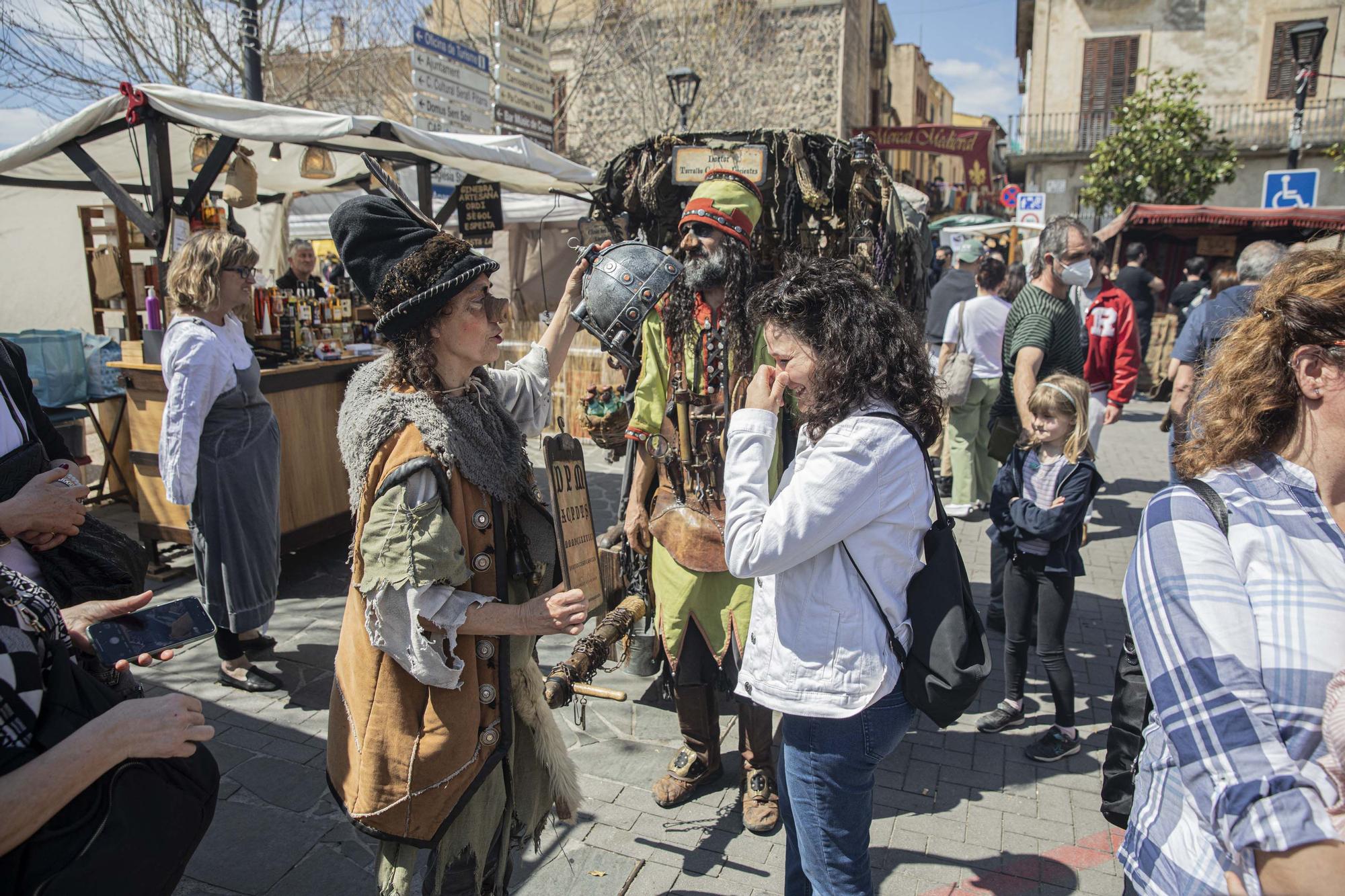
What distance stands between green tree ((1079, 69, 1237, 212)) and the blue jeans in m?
17.7

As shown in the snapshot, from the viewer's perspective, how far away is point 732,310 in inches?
112

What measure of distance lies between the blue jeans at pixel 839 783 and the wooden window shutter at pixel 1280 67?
2652 cm

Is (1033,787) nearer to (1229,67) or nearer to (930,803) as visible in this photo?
(930,803)

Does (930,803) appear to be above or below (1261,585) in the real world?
below

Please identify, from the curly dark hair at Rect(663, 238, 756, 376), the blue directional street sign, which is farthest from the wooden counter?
the blue directional street sign

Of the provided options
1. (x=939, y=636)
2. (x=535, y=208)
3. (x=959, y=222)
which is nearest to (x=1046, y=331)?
(x=939, y=636)

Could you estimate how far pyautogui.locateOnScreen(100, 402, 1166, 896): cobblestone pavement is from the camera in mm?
2666

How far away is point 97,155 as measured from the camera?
7688 mm

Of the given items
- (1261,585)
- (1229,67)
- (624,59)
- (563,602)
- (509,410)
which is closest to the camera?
(1261,585)

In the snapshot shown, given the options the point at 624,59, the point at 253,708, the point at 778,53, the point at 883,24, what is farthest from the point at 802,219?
the point at 883,24

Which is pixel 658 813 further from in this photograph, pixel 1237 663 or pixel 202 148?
pixel 202 148

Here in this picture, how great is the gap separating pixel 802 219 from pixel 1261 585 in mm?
3056

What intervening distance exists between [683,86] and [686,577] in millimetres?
9532

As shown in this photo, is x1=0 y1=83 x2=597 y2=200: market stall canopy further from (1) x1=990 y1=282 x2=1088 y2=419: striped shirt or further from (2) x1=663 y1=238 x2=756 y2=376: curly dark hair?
(1) x1=990 y1=282 x2=1088 y2=419: striped shirt
